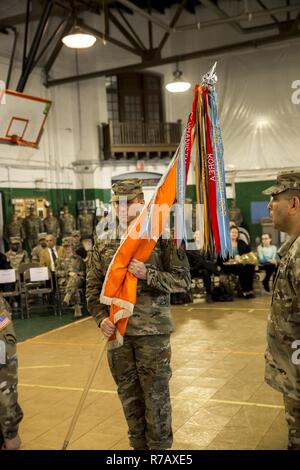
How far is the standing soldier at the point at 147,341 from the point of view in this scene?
2.91 metres

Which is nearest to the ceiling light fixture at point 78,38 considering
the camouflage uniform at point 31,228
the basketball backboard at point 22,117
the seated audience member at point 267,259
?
the basketball backboard at point 22,117

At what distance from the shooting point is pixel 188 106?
1552 centimetres

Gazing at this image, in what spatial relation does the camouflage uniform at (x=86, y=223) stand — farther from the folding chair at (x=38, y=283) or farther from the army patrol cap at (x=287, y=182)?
the army patrol cap at (x=287, y=182)

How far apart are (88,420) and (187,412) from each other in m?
0.78

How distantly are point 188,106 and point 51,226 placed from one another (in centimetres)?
559

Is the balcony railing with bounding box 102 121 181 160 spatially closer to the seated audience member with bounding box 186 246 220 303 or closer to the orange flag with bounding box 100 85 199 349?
the seated audience member with bounding box 186 246 220 303

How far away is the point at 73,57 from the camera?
14.9 metres

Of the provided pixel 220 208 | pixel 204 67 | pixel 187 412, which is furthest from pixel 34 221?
pixel 220 208

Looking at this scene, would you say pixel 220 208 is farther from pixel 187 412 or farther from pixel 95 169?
pixel 95 169

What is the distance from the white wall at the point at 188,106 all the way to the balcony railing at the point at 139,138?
37cm

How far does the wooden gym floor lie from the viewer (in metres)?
3.67

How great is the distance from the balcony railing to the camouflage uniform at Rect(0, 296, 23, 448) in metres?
11.8

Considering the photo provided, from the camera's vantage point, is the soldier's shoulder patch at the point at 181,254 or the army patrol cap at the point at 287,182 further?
the soldier's shoulder patch at the point at 181,254

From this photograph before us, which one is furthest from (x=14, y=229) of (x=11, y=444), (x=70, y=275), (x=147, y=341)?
(x=147, y=341)
